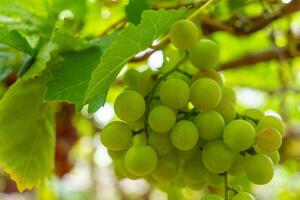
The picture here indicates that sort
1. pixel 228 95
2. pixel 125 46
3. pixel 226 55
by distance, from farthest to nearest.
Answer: pixel 226 55, pixel 228 95, pixel 125 46

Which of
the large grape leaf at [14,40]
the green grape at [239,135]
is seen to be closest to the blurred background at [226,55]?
the large grape leaf at [14,40]

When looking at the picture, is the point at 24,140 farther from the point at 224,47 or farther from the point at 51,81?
the point at 224,47

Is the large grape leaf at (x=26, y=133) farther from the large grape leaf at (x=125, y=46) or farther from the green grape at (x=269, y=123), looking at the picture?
the green grape at (x=269, y=123)

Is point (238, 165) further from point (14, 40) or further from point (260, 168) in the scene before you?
point (14, 40)

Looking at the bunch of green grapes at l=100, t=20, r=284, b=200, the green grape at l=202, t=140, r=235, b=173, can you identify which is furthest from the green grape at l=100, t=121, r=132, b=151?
the green grape at l=202, t=140, r=235, b=173

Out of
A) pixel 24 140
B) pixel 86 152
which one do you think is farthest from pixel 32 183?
pixel 86 152

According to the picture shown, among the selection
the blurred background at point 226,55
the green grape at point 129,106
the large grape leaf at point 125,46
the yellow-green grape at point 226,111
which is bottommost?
the blurred background at point 226,55

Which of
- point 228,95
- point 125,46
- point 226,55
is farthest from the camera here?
point 226,55

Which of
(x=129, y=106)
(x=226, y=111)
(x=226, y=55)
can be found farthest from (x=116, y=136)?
(x=226, y=55)
